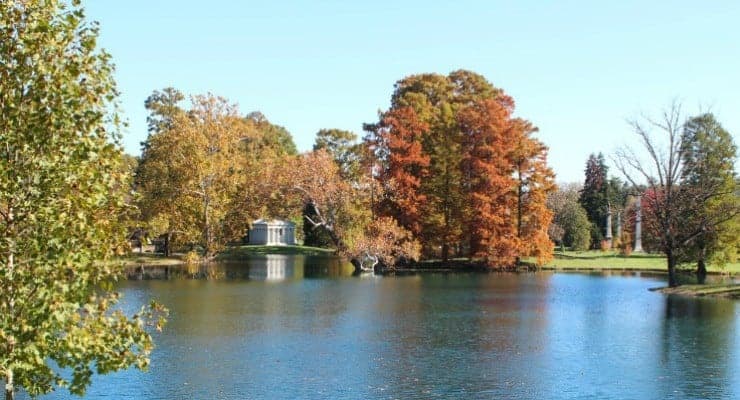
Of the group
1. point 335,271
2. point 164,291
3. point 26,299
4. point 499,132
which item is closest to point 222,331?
point 164,291

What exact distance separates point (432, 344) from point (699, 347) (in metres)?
8.72

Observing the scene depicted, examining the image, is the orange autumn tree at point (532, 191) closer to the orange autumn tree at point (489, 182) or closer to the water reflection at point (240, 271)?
the orange autumn tree at point (489, 182)

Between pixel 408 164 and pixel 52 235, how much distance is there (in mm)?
50346

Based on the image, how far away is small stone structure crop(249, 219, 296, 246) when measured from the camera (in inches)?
4173

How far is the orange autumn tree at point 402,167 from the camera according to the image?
2361 inches

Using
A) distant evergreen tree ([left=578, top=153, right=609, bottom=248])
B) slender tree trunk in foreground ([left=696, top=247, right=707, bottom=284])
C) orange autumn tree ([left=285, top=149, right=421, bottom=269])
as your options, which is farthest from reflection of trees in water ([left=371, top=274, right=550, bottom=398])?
distant evergreen tree ([left=578, top=153, right=609, bottom=248])

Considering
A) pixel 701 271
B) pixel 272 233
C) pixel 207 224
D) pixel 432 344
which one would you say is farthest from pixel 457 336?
pixel 272 233

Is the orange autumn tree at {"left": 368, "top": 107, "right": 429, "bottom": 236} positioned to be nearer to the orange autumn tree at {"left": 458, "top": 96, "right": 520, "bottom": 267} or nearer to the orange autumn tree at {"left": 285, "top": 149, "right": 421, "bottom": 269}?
the orange autumn tree at {"left": 285, "top": 149, "right": 421, "bottom": 269}

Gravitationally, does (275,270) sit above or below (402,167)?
below

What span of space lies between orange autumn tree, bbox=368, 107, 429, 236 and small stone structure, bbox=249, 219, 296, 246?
152 ft

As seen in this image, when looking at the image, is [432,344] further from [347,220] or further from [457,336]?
[347,220]

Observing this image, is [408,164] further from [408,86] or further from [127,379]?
[127,379]

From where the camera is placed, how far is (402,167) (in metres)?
60.5

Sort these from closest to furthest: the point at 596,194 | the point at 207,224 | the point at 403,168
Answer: the point at 207,224 < the point at 403,168 < the point at 596,194
